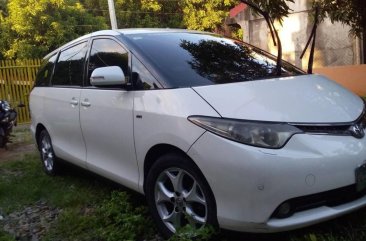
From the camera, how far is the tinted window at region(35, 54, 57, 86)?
574 centimetres

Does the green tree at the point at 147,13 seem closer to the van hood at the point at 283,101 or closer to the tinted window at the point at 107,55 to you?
the tinted window at the point at 107,55

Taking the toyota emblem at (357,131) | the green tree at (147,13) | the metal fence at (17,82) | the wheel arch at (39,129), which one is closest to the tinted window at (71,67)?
the wheel arch at (39,129)

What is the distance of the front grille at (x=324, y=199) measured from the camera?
9.55ft


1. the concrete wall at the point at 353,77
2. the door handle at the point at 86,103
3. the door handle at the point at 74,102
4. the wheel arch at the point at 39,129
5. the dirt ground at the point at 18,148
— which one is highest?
the door handle at the point at 86,103

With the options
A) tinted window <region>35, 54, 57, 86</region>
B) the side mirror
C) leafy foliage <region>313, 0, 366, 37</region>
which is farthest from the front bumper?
leafy foliage <region>313, 0, 366, 37</region>

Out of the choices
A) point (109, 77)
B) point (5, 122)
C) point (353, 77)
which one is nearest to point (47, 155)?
point (109, 77)

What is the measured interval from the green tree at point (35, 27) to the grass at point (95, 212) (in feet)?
53.2

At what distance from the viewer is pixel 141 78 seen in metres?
3.77

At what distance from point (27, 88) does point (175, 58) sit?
9.19 meters

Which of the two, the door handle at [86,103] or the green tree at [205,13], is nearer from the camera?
the door handle at [86,103]

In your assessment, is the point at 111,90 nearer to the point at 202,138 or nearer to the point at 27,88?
the point at 202,138

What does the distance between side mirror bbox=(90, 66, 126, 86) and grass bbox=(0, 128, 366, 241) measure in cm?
101

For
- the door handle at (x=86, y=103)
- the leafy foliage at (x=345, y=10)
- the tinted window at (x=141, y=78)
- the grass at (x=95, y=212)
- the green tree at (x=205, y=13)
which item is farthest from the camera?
the green tree at (x=205, y=13)

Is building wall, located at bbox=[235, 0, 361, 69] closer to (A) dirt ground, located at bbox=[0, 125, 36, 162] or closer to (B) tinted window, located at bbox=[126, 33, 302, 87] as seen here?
(A) dirt ground, located at bbox=[0, 125, 36, 162]
